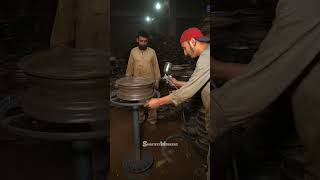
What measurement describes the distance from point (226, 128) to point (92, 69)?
0.45m

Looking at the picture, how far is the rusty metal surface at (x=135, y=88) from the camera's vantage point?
1.00m

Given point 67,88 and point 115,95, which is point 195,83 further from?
point 67,88

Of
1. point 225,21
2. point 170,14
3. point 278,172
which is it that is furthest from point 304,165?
point 170,14

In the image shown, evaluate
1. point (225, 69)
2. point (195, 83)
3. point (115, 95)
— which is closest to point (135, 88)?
point (115, 95)

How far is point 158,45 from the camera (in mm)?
1010

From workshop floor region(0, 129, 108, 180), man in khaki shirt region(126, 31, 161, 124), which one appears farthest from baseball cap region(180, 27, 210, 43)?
workshop floor region(0, 129, 108, 180)

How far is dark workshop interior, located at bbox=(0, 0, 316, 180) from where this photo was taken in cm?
98

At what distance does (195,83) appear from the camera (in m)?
1.00

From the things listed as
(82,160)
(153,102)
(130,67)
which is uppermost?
(130,67)

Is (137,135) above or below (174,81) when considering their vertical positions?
below

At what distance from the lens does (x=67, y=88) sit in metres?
0.97

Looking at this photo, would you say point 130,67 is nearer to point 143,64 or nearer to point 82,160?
point 143,64

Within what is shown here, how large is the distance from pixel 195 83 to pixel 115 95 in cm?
25

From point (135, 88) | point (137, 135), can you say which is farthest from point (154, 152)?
point (135, 88)
